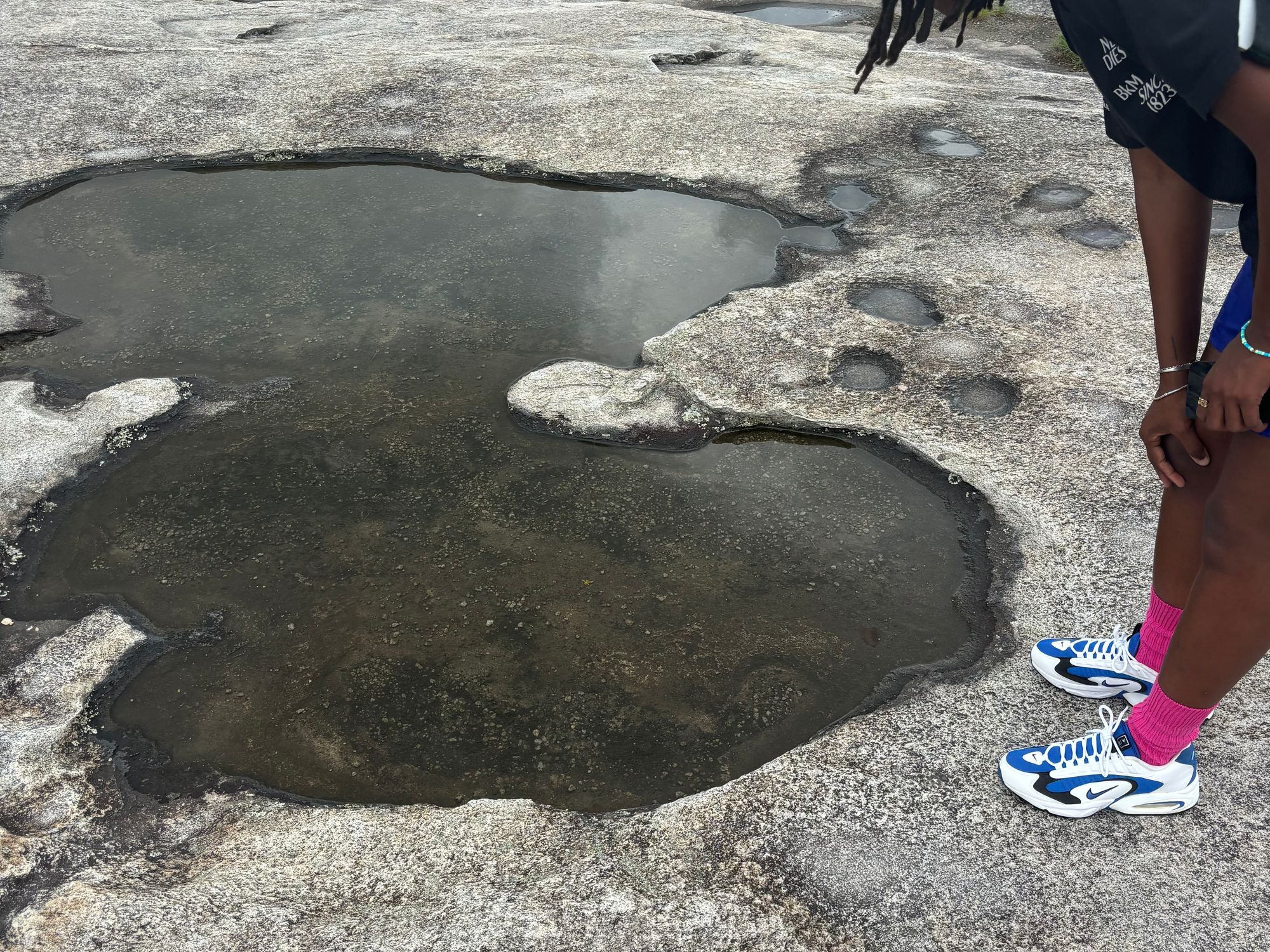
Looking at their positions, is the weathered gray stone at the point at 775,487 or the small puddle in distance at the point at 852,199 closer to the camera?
the weathered gray stone at the point at 775,487

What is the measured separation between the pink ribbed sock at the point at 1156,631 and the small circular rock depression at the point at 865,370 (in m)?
1.27

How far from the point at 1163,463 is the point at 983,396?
1.32 m

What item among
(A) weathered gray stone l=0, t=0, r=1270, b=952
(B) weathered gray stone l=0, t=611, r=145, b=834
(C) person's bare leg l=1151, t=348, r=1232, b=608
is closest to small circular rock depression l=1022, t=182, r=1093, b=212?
(A) weathered gray stone l=0, t=0, r=1270, b=952

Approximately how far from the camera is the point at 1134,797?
1681mm

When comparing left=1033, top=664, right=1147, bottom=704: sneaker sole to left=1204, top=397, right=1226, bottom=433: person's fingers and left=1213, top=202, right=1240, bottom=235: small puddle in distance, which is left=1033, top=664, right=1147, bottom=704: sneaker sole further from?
left=1213, top=202, right=1240, bottom=235: small puddle in distance

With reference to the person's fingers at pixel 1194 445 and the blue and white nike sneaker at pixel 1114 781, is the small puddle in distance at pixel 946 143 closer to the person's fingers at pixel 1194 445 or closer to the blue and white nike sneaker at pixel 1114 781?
the person's fingers at pixel 1194 445

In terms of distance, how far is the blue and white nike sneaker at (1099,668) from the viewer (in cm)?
190

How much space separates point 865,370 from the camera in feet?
10.0

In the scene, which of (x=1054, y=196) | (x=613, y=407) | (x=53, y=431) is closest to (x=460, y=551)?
(x=613, y=407)

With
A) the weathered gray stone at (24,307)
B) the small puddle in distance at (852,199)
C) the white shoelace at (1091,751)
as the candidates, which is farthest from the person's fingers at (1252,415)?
the weathered gray stone at (24,307)

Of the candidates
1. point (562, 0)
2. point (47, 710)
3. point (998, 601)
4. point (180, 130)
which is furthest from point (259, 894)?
point (562, 0)

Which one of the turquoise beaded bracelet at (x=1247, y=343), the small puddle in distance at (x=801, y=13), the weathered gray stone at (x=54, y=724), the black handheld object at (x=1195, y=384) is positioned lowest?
the weathered gray stone at (x=54, y=724)

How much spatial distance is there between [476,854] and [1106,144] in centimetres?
433

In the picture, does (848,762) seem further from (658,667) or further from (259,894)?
(259,894)
